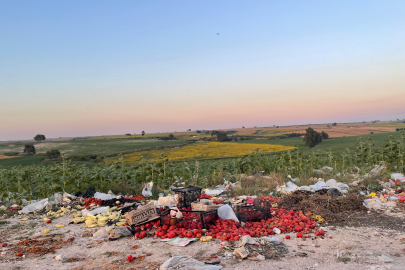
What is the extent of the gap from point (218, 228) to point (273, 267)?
1736 millimetres

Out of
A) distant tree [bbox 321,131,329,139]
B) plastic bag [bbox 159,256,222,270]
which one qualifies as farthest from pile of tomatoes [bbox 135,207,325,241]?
distant tree [bbox 321,131,329,139]

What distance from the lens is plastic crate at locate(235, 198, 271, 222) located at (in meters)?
5.95

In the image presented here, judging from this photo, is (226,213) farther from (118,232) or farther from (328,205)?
(328,205)

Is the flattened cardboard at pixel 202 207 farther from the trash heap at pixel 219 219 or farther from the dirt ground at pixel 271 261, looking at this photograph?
the dirt ground at pixel 271 261

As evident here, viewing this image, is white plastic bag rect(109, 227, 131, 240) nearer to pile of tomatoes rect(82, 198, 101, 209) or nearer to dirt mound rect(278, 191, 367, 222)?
pile of tomatoes rect(82, 198, 101, 209)

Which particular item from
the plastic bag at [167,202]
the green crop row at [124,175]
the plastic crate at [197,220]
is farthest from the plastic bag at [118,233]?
the green crop row at [124,175]

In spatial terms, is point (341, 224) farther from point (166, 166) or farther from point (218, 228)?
point (166, 166)

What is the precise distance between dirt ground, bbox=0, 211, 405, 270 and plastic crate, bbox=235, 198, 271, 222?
0.95 metres

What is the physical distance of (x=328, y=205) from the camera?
6.38 meters

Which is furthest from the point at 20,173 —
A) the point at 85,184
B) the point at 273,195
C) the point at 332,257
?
the point at 332,257

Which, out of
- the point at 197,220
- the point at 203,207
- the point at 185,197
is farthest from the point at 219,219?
the point at 185,197

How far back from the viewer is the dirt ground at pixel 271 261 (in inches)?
153

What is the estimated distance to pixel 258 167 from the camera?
13.0m

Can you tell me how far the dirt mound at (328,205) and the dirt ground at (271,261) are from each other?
0.49 meters
